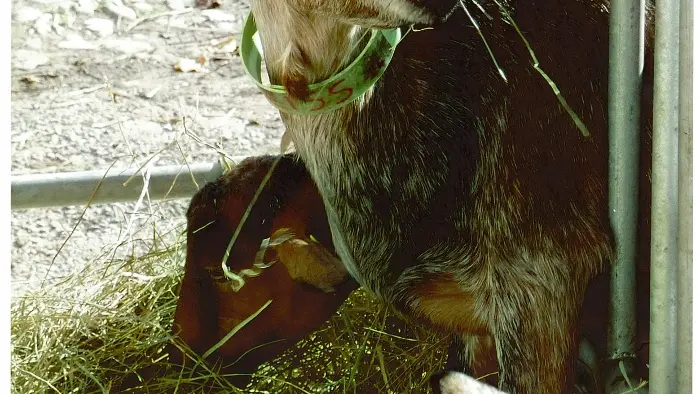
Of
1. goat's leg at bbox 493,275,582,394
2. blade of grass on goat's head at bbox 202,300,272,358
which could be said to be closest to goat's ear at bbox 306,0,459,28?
goat's leg at bbox 493,275,582,394

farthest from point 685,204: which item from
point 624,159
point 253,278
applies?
point 253,278

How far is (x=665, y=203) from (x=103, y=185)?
1966mm

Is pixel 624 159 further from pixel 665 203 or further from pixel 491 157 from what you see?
pixel 491 157

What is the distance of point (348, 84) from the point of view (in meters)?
2.65

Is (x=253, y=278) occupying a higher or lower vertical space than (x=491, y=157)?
lower

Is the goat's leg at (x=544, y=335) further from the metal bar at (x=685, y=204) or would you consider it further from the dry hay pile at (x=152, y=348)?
the dry hay pile at (x=152, y=348)

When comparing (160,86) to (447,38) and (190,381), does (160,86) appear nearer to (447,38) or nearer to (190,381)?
(190,381)

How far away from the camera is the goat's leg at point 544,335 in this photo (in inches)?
109

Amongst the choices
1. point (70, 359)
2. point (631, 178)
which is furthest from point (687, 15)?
point (70, 359)

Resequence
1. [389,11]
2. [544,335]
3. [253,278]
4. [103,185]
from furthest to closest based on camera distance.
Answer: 1. [103,185]
2. [253,278]
3. [544,335]
4. [389,11]

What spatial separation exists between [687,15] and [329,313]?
1537 mm

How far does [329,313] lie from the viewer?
129 inches

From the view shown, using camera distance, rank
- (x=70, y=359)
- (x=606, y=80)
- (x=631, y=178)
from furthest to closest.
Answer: (x=70, y=359)
(x=606, y=80)
(x=631, y=178)

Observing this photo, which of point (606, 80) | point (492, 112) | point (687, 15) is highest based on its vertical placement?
point (687, 15)
